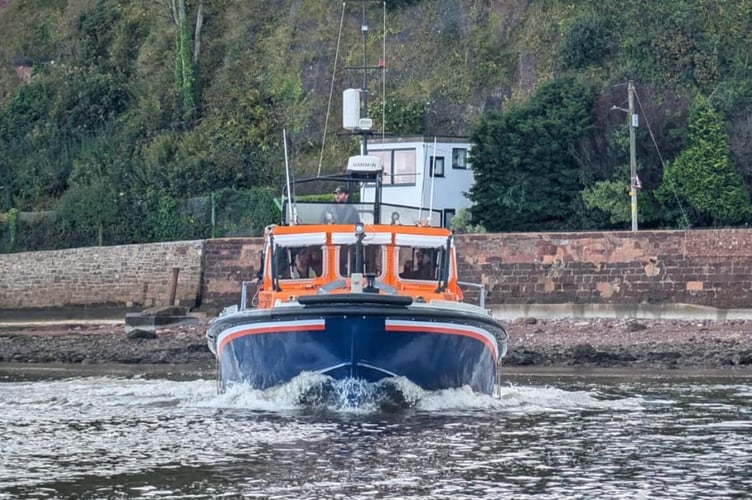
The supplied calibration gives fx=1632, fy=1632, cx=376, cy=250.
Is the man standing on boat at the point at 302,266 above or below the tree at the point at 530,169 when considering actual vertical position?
below

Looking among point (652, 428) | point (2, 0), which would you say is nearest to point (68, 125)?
point (2, 0)

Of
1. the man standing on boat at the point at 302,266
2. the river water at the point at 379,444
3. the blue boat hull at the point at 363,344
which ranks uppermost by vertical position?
the man standing on boat at the point at 302,266

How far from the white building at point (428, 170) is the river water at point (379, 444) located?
22.3 m

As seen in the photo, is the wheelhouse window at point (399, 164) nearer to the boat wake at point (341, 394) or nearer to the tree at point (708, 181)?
the tree at point (708, 181)

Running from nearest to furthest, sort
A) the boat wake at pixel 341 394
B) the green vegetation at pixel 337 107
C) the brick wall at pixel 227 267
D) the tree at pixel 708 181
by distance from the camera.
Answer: the boat wake at pixel 341 394 < the brick wall at pixel 227 267 < the tree at pixel 708 181 < the green vegetation at pixel 337 107

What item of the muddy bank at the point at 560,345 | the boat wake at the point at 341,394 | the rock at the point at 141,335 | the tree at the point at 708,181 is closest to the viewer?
the boat wake at the point at 341,394

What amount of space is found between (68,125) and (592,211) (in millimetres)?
20060

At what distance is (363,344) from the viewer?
17906 mm

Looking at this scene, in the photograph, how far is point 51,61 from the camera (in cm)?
6000

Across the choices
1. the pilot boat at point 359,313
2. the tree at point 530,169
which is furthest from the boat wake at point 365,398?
the tree at point 530,169

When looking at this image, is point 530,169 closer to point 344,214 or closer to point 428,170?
point 428,170

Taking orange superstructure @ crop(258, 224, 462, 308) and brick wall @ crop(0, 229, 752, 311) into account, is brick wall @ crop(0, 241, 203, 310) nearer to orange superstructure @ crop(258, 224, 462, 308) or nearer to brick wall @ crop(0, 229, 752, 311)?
brick wall @ crop(0, 229, 752, 311)

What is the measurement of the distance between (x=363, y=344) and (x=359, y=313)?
0.41 meters

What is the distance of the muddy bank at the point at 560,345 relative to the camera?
2797cm
